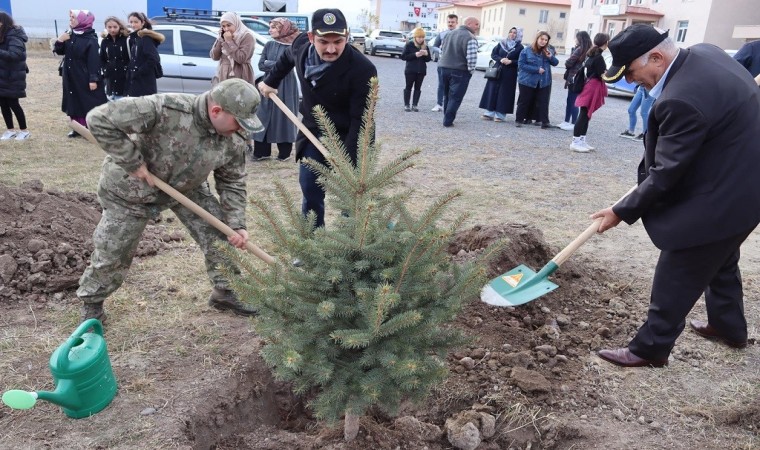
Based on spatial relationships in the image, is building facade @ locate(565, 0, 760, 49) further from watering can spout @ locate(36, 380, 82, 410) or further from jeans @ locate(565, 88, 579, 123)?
watering can spout @ locate(36, 380, 82, 410)

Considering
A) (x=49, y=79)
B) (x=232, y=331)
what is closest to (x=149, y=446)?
(x=232, y=331)

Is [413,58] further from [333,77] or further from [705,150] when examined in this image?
[705,150]

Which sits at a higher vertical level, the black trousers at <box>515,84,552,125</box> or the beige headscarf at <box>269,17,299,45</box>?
the beige headscarf at <box>269,17,299,45</box>

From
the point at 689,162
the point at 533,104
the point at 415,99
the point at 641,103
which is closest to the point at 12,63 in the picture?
the point at 415,99

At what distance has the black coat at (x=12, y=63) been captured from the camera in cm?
711

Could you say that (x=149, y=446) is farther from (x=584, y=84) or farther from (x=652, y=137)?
(x=584, y=84)

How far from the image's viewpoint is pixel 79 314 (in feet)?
11.5

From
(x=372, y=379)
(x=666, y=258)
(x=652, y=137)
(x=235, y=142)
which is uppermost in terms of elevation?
(x=652, y=137)

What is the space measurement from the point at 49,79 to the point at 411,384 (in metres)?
15.3

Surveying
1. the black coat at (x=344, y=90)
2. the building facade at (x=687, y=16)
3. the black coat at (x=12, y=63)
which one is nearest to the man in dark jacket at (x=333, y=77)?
the black coat at (x=344, y=90)

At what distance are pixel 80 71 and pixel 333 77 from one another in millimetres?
5240

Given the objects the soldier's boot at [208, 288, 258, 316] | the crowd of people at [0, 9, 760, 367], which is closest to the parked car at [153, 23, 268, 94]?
the crowd of people at [0, 9, 760, 367]

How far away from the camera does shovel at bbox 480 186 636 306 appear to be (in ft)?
11.2

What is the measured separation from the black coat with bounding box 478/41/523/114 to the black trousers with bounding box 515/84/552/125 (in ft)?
0.92
